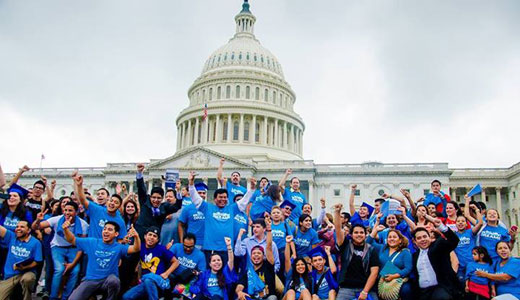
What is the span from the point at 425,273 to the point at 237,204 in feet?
16.6

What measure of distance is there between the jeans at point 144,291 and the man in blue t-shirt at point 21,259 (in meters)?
2.48

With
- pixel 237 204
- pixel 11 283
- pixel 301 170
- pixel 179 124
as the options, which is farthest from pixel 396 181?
pixel 11 283

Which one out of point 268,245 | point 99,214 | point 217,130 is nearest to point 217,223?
point 268,245

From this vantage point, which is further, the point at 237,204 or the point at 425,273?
the point at 237,204

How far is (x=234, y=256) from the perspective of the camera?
1037cm

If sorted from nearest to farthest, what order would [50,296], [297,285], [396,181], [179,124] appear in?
1. [297,285]
2. [50,296]
3. [396,181]
4. [179,124]

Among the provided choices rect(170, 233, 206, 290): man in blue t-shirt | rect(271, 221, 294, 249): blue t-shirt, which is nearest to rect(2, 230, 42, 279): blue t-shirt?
rect(170, 233, 206, 290): man in blue t-shirt

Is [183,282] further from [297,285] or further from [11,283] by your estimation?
[11,283]

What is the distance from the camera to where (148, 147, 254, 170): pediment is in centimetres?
5706

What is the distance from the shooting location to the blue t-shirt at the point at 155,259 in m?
9.81

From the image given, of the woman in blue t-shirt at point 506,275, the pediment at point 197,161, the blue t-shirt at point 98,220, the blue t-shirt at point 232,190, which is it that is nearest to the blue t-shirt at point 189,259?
the blue t-shirt at point 98,220

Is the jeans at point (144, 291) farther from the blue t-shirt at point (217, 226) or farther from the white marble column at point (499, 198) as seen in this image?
the white marble column at point (499, 198)

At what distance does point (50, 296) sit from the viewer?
10.3m

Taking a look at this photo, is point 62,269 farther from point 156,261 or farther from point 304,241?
point 304,241
